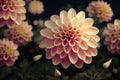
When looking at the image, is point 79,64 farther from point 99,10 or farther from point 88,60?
point 99,10

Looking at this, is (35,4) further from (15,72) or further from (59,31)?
(59,31)

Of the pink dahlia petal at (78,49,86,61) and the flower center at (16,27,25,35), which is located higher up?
the pink dahlia petal at (78,49,86,61)

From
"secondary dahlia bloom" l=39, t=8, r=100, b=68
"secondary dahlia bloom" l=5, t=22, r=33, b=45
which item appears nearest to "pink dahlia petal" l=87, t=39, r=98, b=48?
"secondary dahlia bloom" l=39, t=8, r=100, b=68

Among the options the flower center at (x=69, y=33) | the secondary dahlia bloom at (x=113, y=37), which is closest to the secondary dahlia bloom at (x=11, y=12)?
the flower center at (x=69, y=33)

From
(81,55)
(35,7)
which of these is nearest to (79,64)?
(81,55)

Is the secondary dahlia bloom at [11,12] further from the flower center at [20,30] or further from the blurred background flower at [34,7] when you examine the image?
the blurred background flower at [34,7]

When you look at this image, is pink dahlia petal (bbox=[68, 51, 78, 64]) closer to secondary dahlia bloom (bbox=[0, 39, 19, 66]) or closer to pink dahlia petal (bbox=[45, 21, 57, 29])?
pink dahlia petal (bbox=[45, 21, 57, 29])

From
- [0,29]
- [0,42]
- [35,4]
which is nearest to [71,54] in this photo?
[0,42]
